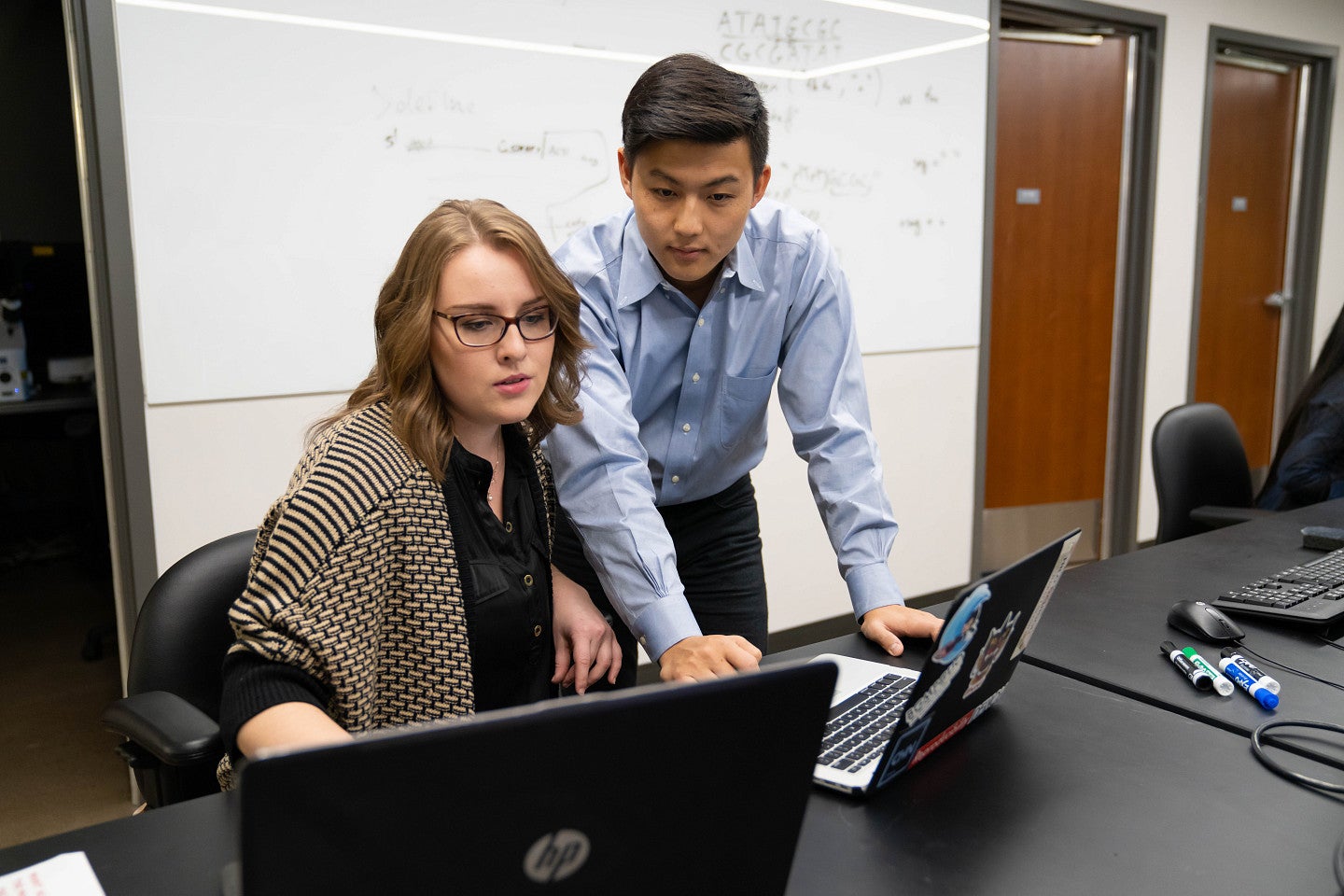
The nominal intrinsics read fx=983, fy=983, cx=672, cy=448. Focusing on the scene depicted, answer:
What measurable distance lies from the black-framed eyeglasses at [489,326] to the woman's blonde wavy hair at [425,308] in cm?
3

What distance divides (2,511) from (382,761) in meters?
4.63

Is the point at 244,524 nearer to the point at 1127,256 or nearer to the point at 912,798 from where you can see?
the point at 912,798

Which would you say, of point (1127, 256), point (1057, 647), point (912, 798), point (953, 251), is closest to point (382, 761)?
point (912, 798)

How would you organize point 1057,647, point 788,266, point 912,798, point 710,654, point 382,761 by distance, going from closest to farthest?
point 382,761 < point 912,798 < point 710,654 < point 1057,647 < point 788,266

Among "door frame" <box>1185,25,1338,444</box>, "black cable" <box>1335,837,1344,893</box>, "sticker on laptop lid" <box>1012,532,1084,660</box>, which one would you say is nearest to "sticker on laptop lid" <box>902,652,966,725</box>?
"sticker on laptop lid" <box>1012,532,1084,660</box>

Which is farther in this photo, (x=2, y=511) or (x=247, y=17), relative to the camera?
(x=2, y=511)

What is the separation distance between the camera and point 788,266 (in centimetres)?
158

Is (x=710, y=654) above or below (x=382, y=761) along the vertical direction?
below

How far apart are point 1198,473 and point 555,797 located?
225 centimetres

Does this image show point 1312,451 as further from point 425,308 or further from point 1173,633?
point 425,308

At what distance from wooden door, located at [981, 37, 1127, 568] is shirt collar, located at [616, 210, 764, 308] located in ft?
7.93

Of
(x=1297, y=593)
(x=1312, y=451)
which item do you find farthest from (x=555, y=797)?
(x=1312, y=451)

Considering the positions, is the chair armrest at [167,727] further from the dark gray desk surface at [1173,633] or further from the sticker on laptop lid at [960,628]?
the dark gray desk surface at [1173,633]

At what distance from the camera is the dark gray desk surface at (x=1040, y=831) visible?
0.78 m
